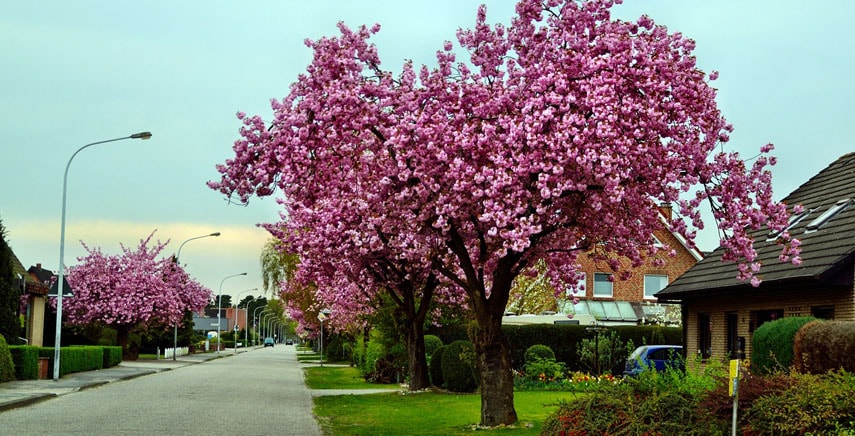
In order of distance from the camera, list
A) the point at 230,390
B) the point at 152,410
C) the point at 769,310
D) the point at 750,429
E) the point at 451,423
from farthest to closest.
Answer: the point at 230,390
the point at 769,310
the point at 152,410
the point at 451,423
the point at 750,429

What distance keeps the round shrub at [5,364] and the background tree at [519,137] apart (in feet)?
57.9

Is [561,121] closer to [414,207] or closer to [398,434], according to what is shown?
[414,207]

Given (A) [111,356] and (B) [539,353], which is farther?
(A) [111,356]

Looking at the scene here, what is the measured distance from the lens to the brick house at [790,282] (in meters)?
24.5

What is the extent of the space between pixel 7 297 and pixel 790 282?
28394mm

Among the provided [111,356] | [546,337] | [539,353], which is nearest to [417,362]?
[539,353]

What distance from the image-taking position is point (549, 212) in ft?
51.8

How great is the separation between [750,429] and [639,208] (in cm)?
594

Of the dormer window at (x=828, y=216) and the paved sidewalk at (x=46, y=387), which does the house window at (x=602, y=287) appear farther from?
the dormer window at (x=828, y=216)

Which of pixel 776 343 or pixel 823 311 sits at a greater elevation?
pixel 823 311

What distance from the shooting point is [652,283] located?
63.4 metres

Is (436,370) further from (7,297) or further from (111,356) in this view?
(111,356)

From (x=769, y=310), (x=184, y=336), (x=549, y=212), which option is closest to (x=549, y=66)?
(x=549, y=212)

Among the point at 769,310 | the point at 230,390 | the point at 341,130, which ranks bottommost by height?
the point at 230,390
